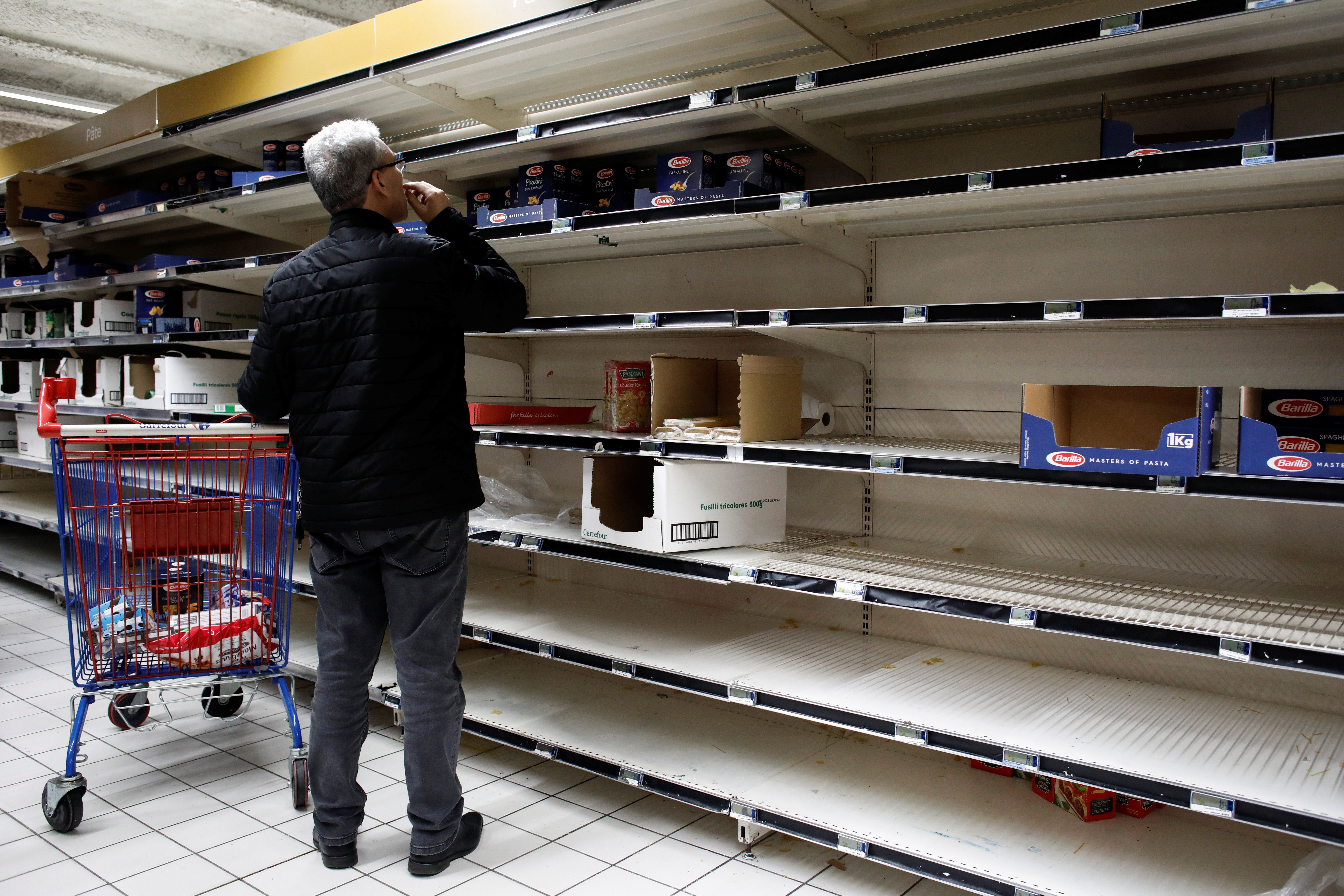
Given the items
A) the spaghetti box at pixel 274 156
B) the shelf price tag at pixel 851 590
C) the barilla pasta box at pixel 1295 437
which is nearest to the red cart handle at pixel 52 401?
the spaghetti box at pixel 274 156

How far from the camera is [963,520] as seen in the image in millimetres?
3004

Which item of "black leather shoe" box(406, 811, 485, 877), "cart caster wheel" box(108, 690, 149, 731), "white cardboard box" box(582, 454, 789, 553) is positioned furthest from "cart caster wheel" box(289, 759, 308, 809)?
"white cardboard box" box(582, 454, 789, 553)

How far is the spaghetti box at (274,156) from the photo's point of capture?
13.7ft

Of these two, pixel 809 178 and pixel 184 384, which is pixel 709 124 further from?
pixel 184 384

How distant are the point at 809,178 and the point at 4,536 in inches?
278

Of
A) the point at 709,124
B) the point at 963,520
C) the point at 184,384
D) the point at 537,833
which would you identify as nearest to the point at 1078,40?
the point at 709,124

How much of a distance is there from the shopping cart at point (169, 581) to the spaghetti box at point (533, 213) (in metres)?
1.03

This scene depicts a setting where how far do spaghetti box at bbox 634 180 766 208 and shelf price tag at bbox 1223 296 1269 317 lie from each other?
128 cm

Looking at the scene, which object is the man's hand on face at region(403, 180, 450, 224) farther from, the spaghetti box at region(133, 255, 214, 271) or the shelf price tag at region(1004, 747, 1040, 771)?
the spaghetti box at region(133, 255, 214, 271)

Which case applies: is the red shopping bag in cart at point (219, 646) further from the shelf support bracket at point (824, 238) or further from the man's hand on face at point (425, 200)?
the shelf support bracket at point (824, 238)

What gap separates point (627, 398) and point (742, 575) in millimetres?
807

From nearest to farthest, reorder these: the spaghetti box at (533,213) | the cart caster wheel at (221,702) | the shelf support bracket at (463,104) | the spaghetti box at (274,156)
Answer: the spaghetti box at (533,213) → the shelf support bracket at (463,104) → the cart caster wheel at (221,702) → the spaghetti box at (274,156)

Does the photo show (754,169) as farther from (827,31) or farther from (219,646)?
(219,646)

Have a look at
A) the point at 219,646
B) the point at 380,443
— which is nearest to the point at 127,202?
the point at 219,646
